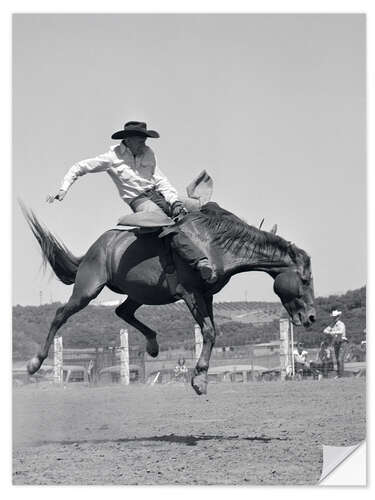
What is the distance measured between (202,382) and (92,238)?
2.23 metres

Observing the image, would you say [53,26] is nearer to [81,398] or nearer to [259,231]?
[259,231]

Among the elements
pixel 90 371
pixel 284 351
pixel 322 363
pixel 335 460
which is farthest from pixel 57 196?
pixel 90 371

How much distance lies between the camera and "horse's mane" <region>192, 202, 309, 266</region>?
718cm

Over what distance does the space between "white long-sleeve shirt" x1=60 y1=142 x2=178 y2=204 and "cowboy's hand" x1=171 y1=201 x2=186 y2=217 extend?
4cm

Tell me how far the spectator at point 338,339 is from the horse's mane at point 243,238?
190 inches

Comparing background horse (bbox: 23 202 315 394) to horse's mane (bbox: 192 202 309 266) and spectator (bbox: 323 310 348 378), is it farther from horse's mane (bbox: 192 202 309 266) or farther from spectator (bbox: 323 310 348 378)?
spectator (bbox: 323 310 348 378)

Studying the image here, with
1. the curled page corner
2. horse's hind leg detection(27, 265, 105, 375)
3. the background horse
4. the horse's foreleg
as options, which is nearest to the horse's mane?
the background horse

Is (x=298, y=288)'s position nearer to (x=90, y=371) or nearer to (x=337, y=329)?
(x=337, y=329)

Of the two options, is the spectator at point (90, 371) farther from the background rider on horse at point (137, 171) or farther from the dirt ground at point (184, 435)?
the background rider on horse at point (137, 171)

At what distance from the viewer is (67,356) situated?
17578 millimetres

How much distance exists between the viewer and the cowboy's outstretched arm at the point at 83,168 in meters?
6.93

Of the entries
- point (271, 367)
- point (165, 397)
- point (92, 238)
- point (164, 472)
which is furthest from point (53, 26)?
point (271, 367)

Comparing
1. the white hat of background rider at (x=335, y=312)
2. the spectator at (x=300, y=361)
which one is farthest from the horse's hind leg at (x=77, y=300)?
the spectator at (x=300, y=361)

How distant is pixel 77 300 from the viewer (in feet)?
24.6
